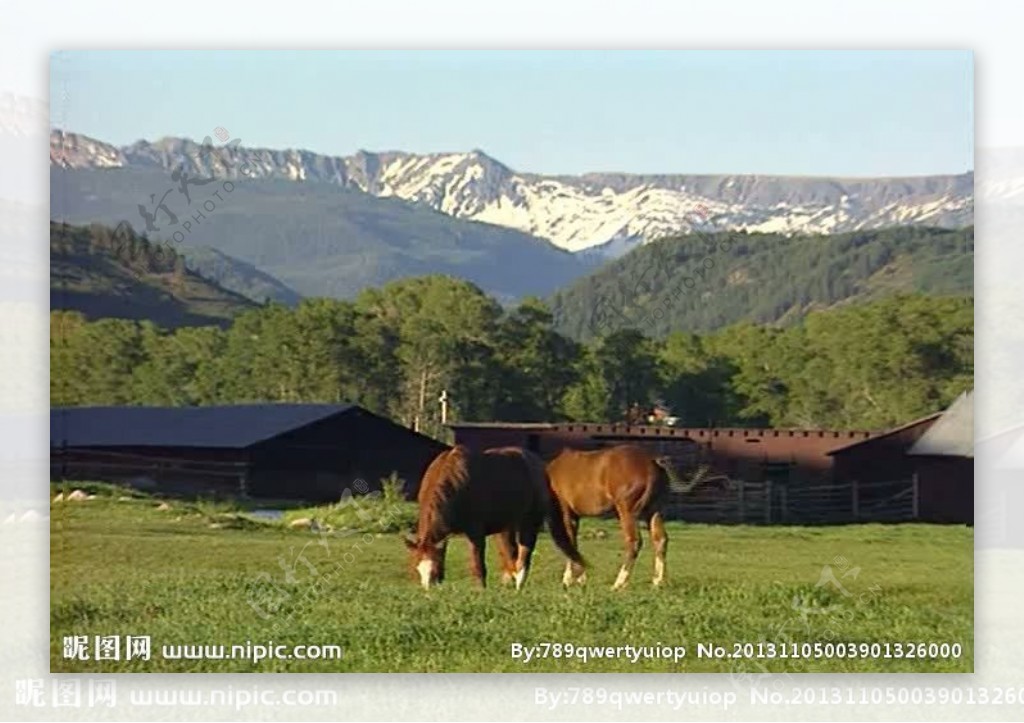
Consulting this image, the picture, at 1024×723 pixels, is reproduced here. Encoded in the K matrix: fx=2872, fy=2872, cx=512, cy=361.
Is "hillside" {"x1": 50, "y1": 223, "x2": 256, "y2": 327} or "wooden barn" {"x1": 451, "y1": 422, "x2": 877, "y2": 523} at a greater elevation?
"hillside" {"x1": 50, "y1": 223, "x2": 256, "y2": 327}

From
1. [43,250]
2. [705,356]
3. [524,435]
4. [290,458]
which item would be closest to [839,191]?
[705,356]

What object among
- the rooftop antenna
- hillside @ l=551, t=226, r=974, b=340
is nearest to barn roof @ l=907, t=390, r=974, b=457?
hillside @ l=551, t=226, r=974, b=340

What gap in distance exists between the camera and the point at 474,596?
1418 cm

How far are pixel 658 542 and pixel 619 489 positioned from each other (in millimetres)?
330

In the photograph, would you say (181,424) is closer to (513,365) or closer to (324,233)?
(324,233)

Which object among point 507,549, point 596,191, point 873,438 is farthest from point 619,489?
point 596,191

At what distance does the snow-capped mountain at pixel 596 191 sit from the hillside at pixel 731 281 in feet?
0.36

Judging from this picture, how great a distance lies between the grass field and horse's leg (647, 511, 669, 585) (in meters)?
0.05

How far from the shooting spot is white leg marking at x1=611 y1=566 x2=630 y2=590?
47.0 ft

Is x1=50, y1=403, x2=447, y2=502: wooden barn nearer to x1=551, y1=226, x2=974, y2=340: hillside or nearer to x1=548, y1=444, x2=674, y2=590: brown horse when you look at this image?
x1=548, y1=444, x2=674, y2=590: brown horse

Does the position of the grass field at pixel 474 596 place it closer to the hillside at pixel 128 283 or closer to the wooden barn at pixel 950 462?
the wooden barn at pixel 950 462

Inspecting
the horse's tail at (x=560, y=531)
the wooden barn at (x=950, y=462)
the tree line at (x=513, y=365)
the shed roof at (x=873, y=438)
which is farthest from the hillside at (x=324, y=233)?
the wooden barn at (x=950, y=462)

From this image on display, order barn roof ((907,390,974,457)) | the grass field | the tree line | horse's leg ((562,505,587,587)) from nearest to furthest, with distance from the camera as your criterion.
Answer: the grass field < barn roof ((907,390,974,457)) < the tree line < horse's leg ((562,505,587,587))

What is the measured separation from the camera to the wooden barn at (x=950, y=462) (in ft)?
46.3
